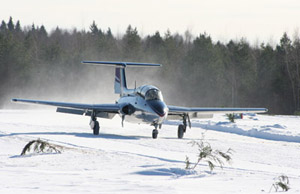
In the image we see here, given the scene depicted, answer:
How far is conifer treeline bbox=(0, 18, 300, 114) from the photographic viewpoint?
217ft

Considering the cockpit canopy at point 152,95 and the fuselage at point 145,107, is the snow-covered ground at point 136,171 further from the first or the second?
the cockpit canopy at point 152,95

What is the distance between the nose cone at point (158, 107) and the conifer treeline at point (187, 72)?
1803 inches

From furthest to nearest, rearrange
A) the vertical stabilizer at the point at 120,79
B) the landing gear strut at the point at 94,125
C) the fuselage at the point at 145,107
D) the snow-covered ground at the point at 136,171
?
the vertical stabilizer at the point at 120,79, the landing gear strut at the point at 94,125, the fuselage at the point at 145,107, the snow-covered ground at the point at 136,171

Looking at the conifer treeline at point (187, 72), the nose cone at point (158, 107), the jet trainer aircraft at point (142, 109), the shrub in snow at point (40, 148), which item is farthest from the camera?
the conifer treeline at point (187, 72)

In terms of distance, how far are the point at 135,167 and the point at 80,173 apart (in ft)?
4.92

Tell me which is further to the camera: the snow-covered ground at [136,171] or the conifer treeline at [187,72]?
the conifer treeline at [187,72]

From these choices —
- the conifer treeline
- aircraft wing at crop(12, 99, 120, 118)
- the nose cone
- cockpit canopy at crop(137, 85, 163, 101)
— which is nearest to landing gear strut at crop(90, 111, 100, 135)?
aircraft wing at crop(12, 99, 120, 118)

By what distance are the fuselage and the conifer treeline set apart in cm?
4484

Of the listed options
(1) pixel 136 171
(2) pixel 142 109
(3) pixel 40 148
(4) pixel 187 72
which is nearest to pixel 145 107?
(2) pixel 142 109

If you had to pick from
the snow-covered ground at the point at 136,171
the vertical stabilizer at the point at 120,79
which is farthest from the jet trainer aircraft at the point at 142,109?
the snow-covered ground at the point at 136,171

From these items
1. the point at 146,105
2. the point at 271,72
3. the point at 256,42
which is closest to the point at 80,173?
the point at 146,105

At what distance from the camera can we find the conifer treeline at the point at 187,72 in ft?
217

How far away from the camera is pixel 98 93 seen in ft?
244

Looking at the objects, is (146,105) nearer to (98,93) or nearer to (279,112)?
(279,112)
